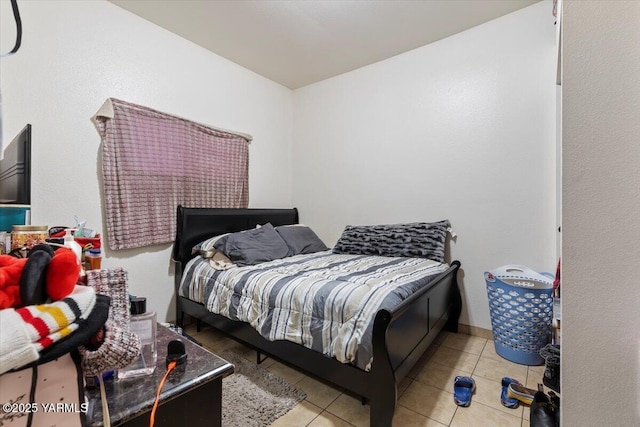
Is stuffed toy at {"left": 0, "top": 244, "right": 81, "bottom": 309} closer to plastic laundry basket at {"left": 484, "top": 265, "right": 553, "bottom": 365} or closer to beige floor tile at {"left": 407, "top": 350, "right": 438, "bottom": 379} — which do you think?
beige floor tile at {"left": 407, "top": 350, "right": 438, "bottom": 379}

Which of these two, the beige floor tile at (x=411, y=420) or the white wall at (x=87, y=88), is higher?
the white wall at (x=87, y=88)

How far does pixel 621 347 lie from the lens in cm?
87

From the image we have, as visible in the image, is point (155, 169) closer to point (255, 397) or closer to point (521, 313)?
point (255, 397)

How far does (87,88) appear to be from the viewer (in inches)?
85.3

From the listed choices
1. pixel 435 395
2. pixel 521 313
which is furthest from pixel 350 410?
pixel 521 313

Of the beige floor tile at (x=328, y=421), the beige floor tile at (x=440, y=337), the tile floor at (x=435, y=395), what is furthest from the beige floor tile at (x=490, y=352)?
the beige floor tile at (x=328, y=421)

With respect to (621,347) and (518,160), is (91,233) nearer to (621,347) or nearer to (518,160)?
(621,347)

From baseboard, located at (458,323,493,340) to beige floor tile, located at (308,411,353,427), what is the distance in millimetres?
1606

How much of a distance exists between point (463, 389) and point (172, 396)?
1.74 m

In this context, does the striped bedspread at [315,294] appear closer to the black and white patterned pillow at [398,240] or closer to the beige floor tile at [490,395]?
the black and white patterned pillow at [398,240]

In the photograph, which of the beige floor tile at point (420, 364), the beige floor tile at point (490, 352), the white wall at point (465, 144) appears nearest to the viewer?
the beige floor tile at point (420, 364)

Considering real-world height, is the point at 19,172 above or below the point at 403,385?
above

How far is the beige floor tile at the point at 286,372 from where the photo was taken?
1.90 meters

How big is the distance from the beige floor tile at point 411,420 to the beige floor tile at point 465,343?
957 millimetres
